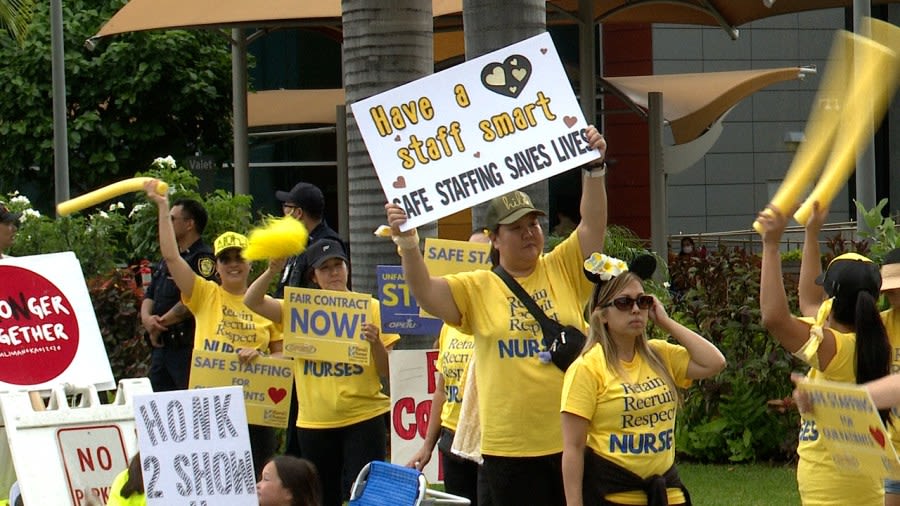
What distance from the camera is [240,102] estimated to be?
2005cm

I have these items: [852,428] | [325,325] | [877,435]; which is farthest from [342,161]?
[877,435]

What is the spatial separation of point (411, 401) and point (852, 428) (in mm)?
4057

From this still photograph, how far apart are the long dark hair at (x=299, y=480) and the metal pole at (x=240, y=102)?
1347 centimetres

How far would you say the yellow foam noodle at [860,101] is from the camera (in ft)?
16.3

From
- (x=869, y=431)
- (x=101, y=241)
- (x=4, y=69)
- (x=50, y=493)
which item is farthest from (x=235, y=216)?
(x=4, y=69)

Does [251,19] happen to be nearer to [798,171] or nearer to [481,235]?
[481,235]

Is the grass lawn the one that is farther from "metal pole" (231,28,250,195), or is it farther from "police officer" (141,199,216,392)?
"metal pole" (231,28,250,195)

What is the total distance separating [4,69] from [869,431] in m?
21.2

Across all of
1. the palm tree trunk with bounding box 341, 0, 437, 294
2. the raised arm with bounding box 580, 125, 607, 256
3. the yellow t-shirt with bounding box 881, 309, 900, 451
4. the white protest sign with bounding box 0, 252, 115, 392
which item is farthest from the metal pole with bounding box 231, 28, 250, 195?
the yellow t-shirt with bounding box 881, 309, 900, 451

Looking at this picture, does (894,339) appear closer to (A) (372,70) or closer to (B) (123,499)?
(B) (123,499)

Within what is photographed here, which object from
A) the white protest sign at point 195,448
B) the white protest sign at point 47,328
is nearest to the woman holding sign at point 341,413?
the white protest sign at point 47,328

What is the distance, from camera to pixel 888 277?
19.9 feet

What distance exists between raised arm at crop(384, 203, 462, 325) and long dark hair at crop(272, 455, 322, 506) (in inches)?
32.3

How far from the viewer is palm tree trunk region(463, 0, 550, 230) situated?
10.0 meters
